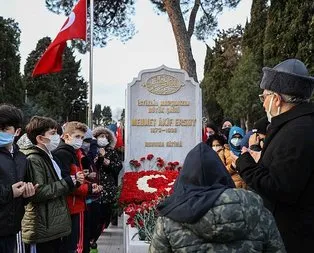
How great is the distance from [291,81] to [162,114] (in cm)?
586

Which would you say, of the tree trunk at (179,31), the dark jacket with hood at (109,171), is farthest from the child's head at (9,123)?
the tree trunk at (179,31)

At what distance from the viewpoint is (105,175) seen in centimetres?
838

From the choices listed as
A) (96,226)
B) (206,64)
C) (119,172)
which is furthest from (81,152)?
(206,64)

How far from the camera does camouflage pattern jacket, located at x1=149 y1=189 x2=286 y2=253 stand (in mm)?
2059

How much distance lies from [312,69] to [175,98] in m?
13.5

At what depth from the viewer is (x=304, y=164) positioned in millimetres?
2768

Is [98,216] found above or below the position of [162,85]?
below

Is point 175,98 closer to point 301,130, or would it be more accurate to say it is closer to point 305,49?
point 301,130

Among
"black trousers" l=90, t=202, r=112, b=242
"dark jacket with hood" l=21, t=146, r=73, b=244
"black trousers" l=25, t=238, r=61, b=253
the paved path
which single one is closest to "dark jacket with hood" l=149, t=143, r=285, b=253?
"dark jacket with hood" l=21, t=146, r=73, b=244

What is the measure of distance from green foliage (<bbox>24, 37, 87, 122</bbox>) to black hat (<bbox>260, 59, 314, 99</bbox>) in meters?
41.3

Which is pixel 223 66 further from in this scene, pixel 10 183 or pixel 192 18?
pixel 10 183

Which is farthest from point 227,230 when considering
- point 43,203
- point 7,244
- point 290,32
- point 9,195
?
point 290,32

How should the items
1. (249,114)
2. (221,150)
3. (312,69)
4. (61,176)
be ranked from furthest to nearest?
(249,114)
(312,69)
(221,150)
(61,176)

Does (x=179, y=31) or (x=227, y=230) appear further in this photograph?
(x=179, y=31)
